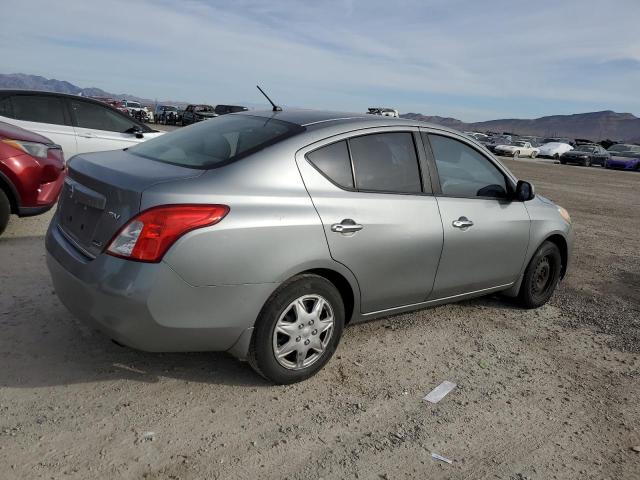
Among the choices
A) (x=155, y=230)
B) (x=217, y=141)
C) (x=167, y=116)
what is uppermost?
(x=217, y=141)

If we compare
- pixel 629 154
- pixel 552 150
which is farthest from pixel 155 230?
pixel 552 150

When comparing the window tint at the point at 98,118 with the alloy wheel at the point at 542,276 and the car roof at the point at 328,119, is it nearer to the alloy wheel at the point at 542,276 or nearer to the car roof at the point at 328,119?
the car roof at the point at 328,119

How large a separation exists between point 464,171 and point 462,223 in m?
0.49

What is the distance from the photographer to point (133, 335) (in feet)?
9.50

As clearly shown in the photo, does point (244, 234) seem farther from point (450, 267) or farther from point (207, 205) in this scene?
point (450, 267)

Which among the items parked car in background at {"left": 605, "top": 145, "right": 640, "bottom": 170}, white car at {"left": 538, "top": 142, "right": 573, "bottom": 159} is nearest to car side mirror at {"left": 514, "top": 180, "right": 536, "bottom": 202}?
parked car in background at {"left": 605, "top": 145, "right": 640, "bottom": 170}

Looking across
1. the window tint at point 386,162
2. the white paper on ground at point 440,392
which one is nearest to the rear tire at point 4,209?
the window tint at point 386,162

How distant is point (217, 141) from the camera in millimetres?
3615

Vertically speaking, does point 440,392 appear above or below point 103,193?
below

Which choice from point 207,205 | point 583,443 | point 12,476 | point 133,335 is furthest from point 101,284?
point 583,443

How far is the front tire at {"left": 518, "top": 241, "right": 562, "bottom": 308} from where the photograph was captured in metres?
4.97

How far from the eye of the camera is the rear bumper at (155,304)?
2803 mm

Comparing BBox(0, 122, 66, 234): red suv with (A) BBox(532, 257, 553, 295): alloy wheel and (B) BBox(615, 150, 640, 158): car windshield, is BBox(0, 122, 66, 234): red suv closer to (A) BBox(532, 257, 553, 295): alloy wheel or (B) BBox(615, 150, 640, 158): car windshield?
(A) BBox(532, 257, 553, 295): alloy wheel

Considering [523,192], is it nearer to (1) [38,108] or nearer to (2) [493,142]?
(1) [38,108]
